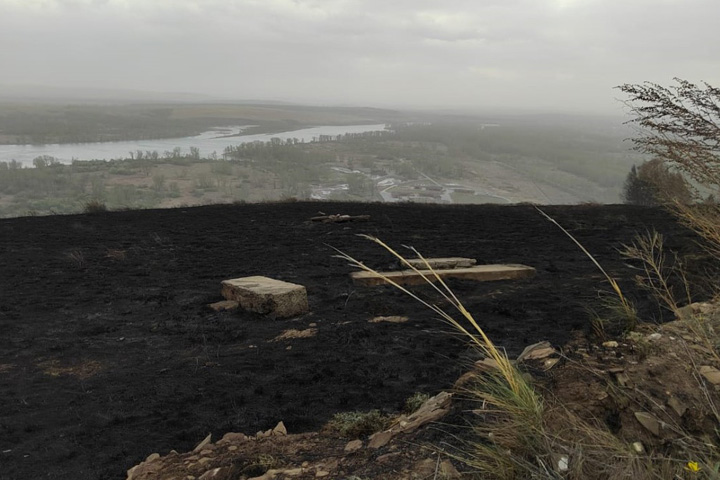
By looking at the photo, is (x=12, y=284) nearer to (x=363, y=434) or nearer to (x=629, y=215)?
(x=363, y=434)

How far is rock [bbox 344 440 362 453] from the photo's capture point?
2.41 meters

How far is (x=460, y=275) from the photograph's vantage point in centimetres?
707

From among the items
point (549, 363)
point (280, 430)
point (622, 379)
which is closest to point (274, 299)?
point (280, 430)

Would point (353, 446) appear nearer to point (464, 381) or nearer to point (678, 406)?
point (464, 381)

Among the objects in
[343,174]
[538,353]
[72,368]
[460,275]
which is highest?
[538,353]

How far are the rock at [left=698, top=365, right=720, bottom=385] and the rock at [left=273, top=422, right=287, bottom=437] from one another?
2403 mm

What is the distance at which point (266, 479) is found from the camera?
2.12 meters

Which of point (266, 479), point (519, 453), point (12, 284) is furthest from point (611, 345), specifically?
point (12, 284)

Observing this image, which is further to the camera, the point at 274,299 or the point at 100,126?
the point at 100,126

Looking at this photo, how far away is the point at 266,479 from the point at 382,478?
57 centimetres

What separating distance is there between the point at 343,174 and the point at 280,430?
73493 mm

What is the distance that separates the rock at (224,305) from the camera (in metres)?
5.87

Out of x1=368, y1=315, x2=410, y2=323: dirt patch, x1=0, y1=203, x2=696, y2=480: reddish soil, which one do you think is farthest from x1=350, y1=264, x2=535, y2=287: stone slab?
x1=368, y1=315, x2=410, y2=323: dirt patch

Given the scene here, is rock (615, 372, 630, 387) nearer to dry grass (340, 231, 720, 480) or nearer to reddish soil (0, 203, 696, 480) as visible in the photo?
dry grass (340, 231, 720, 480)
